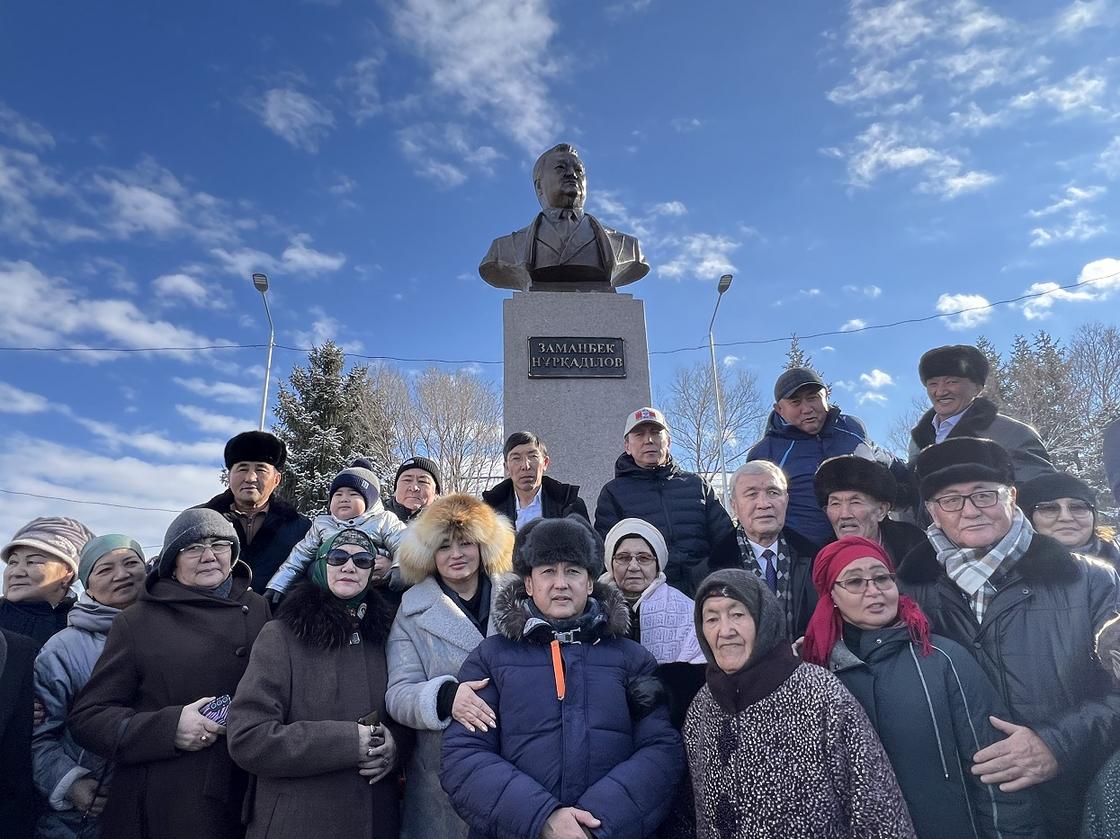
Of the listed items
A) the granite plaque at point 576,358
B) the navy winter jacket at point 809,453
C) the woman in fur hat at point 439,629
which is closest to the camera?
the woman in fur hat at point 439,629

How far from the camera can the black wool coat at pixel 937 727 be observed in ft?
6.51

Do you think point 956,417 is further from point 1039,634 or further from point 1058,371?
point 1058,371

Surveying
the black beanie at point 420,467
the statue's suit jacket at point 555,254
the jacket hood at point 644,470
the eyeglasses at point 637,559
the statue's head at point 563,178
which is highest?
the statue's head at point 563,178

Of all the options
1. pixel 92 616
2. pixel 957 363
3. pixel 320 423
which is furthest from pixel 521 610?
pixel 320 423

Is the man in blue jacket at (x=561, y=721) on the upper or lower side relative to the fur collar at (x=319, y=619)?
lower

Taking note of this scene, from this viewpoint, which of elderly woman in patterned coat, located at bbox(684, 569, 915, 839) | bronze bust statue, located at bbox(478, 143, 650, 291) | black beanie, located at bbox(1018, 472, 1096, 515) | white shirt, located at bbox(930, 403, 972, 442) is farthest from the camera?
bronze bust statue, located at bbox(478, 143, 650, 291)

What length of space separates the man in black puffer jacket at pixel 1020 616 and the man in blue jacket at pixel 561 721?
1.00m

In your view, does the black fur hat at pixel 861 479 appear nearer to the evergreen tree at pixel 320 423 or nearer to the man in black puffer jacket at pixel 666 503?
the man in black puffer jacket at pixel 666 503

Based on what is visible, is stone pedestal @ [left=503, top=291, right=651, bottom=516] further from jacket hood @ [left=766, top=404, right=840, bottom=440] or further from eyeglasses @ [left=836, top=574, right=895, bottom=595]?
eyeglasses @ [left=836, top=574, right=895, bottom=595]

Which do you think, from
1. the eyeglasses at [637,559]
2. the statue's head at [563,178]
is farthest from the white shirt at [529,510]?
the statue's head at [563,178]

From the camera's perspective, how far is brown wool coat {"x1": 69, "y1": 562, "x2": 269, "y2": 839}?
2373mm

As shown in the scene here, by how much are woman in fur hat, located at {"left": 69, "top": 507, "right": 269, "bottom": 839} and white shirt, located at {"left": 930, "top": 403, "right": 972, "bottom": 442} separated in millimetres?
3461

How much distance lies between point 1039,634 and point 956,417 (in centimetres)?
172

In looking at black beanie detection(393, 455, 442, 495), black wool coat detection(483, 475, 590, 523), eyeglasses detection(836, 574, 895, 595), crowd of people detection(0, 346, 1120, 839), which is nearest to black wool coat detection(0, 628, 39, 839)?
crowd of people detection(0, 346, 1120, 839)
